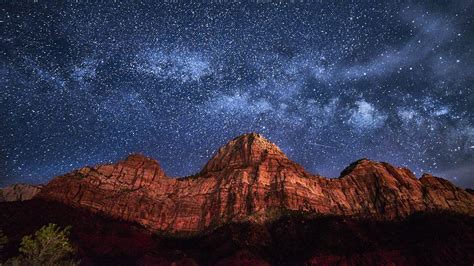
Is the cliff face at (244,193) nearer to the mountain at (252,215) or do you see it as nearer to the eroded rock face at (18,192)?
the mountain at (252,215)

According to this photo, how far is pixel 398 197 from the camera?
89062mm

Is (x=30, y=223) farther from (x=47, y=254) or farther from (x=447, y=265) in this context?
(x=447, y=265)

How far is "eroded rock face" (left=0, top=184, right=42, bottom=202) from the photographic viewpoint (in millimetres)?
107312

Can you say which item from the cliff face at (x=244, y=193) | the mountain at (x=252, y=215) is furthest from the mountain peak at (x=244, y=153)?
the cliff face at (x=244, y=193)

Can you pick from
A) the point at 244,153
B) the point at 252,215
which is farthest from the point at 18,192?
the point at 252,215

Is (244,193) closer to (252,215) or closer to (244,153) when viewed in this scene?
(252,215)

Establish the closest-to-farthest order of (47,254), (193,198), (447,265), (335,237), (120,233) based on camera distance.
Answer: (47,254) < (447,265) < (335,237) < (120,233) < (193,198)

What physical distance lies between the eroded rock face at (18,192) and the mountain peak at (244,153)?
188ft

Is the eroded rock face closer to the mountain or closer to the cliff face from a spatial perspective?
the mountain

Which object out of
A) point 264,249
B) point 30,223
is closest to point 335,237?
point 264,249

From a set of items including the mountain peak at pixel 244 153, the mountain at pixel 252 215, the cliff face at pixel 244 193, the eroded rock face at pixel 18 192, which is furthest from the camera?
the mountain peak at pixel 244 153

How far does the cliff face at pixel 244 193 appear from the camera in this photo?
281ft

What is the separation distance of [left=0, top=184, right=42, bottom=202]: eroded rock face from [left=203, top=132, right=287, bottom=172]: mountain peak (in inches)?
2260

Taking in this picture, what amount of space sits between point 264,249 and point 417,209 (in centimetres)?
4254
